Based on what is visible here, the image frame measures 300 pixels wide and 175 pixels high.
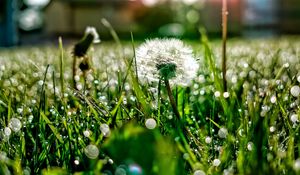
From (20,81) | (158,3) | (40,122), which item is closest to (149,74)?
(40,122)

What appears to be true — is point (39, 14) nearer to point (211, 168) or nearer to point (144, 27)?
point (144, 27)

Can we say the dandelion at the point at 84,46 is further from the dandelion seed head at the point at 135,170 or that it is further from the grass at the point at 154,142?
the dandelion seed head at the point at 135,170

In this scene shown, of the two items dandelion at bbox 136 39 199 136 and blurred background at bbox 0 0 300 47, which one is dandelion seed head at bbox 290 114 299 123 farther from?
blurred background at bbox 0 0 300 47

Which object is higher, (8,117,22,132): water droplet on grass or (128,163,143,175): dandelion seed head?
(128,163,143,175): dandelion seed head

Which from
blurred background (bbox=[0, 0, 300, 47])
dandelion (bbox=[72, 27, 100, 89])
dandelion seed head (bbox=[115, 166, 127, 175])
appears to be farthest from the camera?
blurred background (bbox=[0, 0, 300, 47])

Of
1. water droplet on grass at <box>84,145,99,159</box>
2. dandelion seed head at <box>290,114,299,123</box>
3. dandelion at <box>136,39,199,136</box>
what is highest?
dandelion at <box>136,39,199,136</box>

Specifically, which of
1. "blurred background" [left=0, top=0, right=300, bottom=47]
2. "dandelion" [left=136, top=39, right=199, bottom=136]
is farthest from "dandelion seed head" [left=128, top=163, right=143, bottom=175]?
"blurred background" [left=0, top=0, right=300, bottom=47]

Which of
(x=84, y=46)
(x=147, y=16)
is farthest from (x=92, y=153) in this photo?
(x=147, y=16)

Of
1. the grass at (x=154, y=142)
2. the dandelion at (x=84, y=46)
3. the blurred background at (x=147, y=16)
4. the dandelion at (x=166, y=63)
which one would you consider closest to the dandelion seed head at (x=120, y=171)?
the grass at (x=154, y=142)

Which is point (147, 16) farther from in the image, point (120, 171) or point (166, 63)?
point (120, 171)
